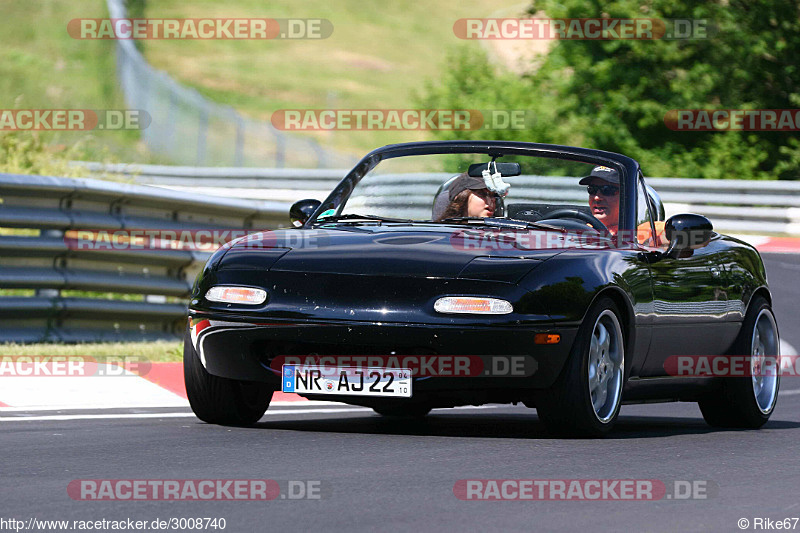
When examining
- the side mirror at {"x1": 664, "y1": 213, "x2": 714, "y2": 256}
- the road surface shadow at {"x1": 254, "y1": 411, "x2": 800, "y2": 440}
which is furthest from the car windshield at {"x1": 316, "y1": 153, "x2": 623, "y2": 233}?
the road surface shadow at {"x1": 254, "y1": 411, "x2": 800, "y2": 440}

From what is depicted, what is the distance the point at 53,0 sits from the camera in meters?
60.5

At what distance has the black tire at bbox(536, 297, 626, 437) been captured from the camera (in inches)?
276

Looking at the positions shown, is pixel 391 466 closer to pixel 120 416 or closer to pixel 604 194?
pixel 120 416

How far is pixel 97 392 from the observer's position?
29.1ft

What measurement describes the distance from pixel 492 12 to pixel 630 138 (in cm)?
4535

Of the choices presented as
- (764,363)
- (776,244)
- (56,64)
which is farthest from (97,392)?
(56,64)

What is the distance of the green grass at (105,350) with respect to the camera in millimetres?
10547

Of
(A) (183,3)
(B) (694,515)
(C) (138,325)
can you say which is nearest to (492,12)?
(A) (183,3)

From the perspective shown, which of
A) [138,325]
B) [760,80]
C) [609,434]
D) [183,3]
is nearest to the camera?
[609,434]

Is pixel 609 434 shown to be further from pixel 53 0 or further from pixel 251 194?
pixel 53 0
